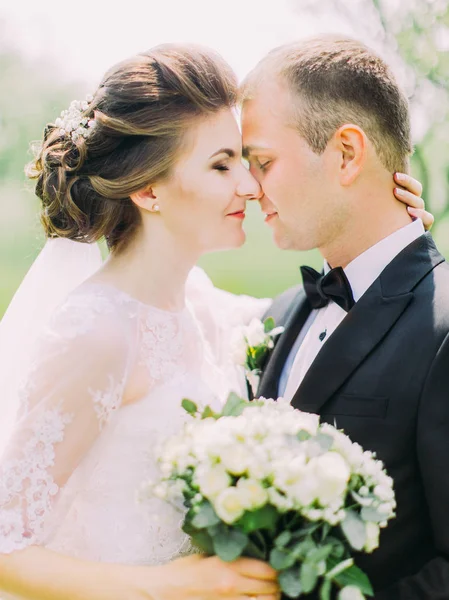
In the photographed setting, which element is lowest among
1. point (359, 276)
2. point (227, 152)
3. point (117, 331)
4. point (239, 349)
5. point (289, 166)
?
point (239, 349)

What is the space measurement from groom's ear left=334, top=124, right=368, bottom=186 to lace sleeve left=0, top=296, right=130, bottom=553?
4.37ft

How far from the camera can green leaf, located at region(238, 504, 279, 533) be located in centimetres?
218

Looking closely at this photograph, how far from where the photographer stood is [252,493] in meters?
2.14

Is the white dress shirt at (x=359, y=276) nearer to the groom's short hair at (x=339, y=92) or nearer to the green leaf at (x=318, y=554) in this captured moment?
the groom's short hair at (x=339, y=92)

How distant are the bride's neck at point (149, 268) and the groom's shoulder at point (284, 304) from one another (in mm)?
650

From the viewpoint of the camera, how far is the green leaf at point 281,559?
7.29 feet

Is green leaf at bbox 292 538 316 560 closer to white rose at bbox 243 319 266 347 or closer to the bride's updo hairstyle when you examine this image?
white rose at bbox 243 319 266 347

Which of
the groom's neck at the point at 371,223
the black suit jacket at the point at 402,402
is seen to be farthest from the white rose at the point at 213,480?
the groom's neck at the point at 371,223

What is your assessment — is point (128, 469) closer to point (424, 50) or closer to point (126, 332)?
point (126, 332)

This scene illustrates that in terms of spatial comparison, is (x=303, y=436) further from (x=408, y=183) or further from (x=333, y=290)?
(x=408, y=183)

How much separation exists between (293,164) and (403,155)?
0.54 m

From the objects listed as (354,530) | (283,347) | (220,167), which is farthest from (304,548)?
(220,167)

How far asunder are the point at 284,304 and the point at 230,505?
6.06 feet

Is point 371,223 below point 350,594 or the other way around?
the other way around
